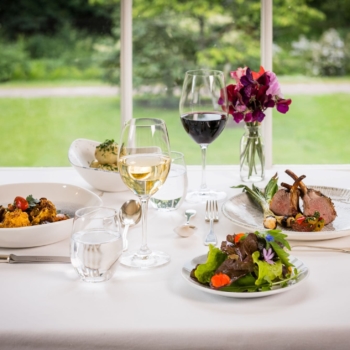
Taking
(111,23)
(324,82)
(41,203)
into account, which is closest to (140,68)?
(111,23)

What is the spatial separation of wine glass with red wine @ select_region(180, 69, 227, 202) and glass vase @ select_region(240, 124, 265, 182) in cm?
13

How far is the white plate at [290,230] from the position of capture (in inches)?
50.2

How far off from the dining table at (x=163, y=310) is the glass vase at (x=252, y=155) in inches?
20.2

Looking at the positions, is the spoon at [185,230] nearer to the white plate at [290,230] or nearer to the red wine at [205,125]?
the white plate at [290,230]

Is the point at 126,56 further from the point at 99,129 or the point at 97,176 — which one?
the point at 99,129

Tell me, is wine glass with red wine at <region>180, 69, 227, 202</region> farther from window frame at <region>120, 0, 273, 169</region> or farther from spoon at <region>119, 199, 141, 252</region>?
window frame at <region>120, 0, 273, 169</region>

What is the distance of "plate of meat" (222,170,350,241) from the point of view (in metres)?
1.29

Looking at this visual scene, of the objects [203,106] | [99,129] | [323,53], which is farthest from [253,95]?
[99,129]

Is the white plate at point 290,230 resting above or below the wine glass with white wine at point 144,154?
below

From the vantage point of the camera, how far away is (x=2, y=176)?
6.27ft

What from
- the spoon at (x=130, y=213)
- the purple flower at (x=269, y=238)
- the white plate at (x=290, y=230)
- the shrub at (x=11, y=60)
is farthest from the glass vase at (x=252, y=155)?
the shrub at (x=11, y=60)

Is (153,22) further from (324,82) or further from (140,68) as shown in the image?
(324,82)

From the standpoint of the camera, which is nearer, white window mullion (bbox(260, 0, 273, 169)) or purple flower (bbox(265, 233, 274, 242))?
purple flower (bbox(265, 233, 274, 242))

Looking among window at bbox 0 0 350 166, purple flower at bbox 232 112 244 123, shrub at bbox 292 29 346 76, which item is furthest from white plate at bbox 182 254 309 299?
shrub at bbox 292 29 346 76
